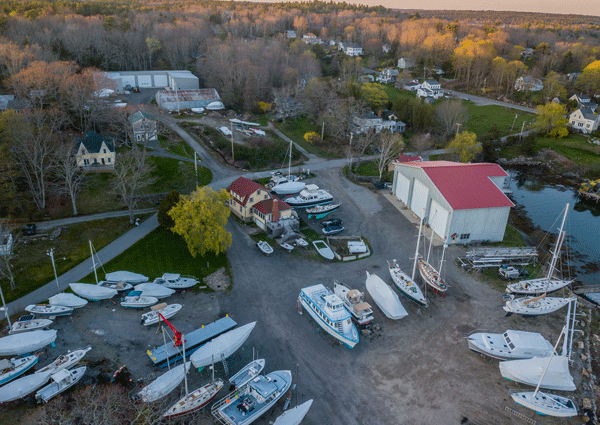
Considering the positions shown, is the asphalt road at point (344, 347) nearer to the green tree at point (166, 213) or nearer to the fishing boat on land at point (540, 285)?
the fishing boat on land at point (540, 285)

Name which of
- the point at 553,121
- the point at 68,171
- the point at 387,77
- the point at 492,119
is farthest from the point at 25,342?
the point at 387,77

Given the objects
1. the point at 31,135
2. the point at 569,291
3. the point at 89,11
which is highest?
the point at 89,11

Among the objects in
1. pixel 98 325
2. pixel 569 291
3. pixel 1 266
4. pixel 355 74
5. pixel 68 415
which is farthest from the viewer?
pixel 355 74

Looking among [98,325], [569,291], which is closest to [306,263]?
[98,325]

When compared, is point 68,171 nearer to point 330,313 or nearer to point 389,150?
point 330,313

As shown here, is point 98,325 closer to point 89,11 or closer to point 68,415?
point 68,415

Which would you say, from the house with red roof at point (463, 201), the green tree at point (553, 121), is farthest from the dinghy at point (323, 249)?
the green tree at point (553, 121)
